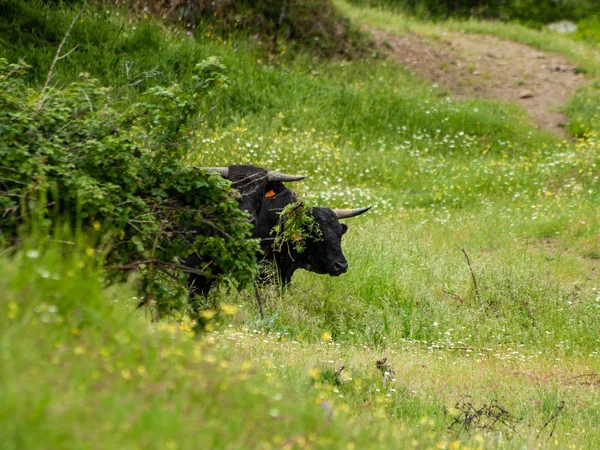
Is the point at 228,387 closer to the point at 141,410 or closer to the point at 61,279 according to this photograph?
the point at 141,410

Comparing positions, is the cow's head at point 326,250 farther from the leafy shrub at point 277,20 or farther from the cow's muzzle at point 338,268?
the leafy shrub at point 277,20

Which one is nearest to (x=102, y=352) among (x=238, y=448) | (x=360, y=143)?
(x=238, y=448)

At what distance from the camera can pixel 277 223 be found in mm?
9672

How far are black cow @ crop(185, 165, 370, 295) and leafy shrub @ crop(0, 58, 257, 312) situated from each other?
2807 mm

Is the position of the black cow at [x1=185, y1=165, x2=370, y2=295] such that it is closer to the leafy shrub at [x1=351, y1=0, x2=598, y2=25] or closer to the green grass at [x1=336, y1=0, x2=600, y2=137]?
the green grass at [x1=336, y1=0, x2=600, y2=137]

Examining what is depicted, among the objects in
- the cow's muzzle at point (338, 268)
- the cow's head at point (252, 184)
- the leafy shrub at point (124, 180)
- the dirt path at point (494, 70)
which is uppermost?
the leafy shrub at point (124, 180)

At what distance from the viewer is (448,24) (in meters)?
27.4

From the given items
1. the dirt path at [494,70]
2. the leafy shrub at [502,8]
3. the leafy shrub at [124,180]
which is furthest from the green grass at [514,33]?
the leafy shrub at [124,180]

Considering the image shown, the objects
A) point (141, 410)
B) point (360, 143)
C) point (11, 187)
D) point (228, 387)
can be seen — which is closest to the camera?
point (141, 410)

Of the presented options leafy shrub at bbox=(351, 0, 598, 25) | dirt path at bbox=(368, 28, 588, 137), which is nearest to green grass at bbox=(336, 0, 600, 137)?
dirt path at bbox=(368, 28, 588, 137)

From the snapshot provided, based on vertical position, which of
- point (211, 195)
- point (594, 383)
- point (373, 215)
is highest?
point (211, 195)

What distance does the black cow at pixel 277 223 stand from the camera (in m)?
9.61

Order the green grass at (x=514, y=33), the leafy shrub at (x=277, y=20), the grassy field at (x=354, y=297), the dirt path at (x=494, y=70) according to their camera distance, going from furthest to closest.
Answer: the green grass at (x=514, y=33) < the dirt path at (x=494, y=70) < the leafy shrub at (x=277, y=20) < the grassy field at (x=354, y=297)

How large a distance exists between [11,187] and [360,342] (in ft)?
14.0
